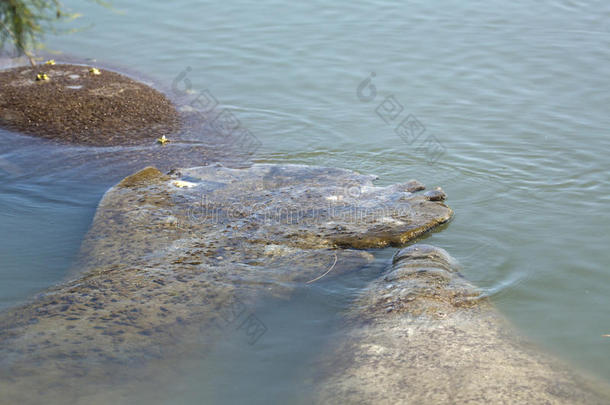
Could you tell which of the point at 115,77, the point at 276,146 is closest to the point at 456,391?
the point at 276,146

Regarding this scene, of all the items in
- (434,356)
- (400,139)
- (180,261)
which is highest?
(400,139)

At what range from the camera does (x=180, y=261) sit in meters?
5.46

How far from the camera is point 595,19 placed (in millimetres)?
12180

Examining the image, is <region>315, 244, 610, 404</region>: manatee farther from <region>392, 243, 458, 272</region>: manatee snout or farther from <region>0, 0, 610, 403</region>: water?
<region>0, 0, 610, 403</region>: water

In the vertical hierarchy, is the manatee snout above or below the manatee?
above

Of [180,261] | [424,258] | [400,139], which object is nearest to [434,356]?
[424,258]

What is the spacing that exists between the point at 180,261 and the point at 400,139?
13.5ft

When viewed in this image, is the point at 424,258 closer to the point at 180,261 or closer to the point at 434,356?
the point at 434,356

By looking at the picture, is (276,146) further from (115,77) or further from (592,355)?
(592,355)

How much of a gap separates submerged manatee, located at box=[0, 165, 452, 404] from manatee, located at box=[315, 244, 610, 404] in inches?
28.8

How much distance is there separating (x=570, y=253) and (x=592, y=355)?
1.57 m

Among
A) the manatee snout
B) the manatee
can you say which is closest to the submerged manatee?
the manatee snout

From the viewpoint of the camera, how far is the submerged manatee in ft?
14.1

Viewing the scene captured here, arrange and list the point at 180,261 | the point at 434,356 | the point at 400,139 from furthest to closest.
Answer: the point at 400,139, the point at 180,261, the point at 434,356
